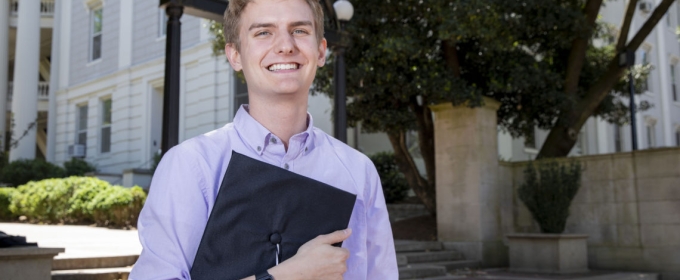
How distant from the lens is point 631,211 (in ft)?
41.0

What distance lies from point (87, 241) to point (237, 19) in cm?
1030

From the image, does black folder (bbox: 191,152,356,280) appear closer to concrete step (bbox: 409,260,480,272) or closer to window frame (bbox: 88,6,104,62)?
concrete step (bbox: 409,260,480,272)

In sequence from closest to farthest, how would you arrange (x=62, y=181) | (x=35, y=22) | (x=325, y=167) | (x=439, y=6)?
(x=325, y=167)
(x=439, y=6)
(x=62, y=181)
(x=35, y=22)

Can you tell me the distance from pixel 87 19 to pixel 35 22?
1942 mm

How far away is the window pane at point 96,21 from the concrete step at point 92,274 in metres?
20.4

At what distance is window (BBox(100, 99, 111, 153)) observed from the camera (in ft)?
82.8

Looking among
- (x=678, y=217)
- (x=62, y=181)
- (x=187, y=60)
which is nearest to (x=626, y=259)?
(x=678, y=217)

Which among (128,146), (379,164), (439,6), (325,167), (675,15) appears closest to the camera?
(325,167)

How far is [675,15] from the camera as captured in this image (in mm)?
31750

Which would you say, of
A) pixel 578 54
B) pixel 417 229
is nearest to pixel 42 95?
pixel 417 229

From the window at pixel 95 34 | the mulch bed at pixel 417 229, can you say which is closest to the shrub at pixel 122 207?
the mulch bed at pixel 417 229

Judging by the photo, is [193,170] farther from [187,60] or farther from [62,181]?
[187,60]

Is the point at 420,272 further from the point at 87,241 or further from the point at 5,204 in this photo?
the point at 5,204

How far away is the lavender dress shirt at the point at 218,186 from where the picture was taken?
1.47 metres
